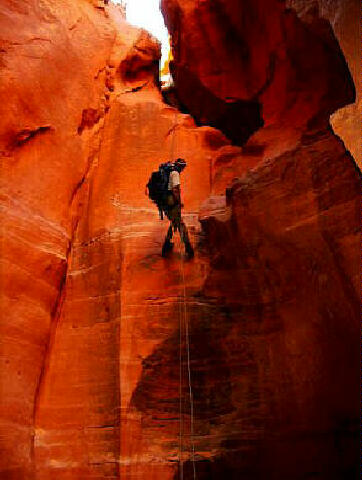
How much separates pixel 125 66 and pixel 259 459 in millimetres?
10475

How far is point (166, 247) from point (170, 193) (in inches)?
47.4

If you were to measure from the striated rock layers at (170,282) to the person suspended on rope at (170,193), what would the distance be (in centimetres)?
49

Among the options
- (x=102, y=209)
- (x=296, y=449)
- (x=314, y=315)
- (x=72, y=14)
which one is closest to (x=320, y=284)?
(x=314, y=315)

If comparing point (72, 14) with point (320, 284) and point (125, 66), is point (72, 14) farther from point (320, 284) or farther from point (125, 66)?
point (320, 284)

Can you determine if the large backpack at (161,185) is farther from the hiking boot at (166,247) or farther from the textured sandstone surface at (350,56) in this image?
the textured sandstone surface at (350,56)

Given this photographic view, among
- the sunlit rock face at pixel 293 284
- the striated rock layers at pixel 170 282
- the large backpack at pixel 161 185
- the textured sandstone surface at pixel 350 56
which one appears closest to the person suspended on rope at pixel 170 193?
the large backpack at pixel 161 185

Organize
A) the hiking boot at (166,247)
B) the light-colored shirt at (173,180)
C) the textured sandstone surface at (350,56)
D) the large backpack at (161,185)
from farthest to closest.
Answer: the hiking boot at (166,247) < the large backpack at (161,185) < the light-colored shirt at (173,180) < the textured sandstone surface at (350,56)

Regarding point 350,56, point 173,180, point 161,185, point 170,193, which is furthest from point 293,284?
point 350,56

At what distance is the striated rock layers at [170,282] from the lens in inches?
352

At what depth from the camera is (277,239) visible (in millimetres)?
9945

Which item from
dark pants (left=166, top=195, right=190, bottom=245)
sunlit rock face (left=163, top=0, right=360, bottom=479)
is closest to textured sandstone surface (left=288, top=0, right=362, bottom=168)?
sunlit rock face (left=163, top=0, right=360, bottom=479)

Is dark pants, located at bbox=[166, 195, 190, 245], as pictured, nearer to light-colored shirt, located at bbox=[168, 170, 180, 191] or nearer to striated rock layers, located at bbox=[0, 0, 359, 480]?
light-colored shirt, located at bbox=[168, 170, 180, 191]

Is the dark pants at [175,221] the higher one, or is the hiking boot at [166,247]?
the dark pants at [175,221]

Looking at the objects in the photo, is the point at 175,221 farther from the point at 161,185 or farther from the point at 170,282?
the point at 170,282
